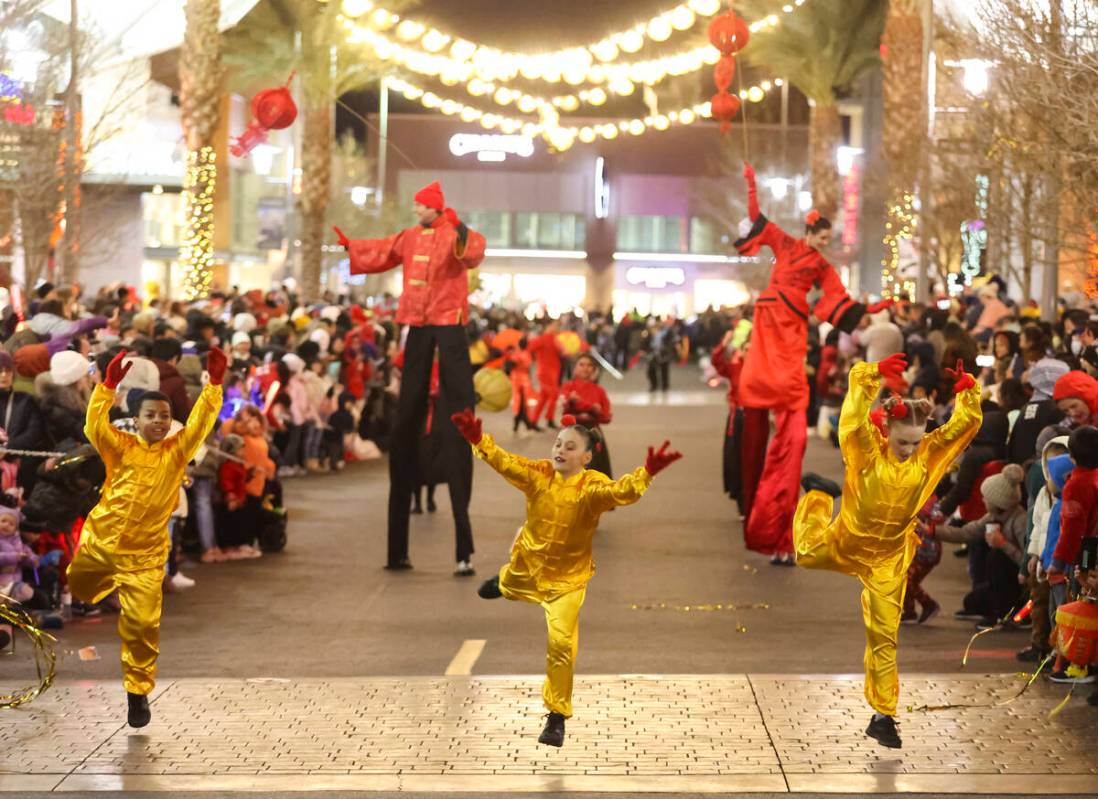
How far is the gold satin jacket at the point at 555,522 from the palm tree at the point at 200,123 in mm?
20104

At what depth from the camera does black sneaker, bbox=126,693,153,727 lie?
24.2 ft

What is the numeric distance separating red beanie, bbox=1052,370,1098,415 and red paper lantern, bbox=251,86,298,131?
6.59m

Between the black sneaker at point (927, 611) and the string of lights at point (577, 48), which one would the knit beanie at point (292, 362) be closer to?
the string of lights at point (577, 48)

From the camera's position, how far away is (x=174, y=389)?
462 inches

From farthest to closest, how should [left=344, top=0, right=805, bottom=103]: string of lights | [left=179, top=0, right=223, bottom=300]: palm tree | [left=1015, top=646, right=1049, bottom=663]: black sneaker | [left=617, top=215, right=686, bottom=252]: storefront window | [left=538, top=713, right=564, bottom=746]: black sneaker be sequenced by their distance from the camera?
[left=617, top=215, right=686, bottom=252]: storefront window
[left=179, top=0, right=223, bottom=300]: palm tree
[left=344, top=0, right=805, bottom=103]: string of lights
[left=1015, top=646, right=1049, bottom=663]: black sneaker
[left=538, top=713, right=564, bottom=746]: black sneaker

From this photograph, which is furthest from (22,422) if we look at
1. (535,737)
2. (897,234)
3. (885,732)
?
(897,234)

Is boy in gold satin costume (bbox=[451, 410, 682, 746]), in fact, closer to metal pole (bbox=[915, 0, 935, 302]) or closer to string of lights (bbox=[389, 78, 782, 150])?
string of lights (bbox=[389, 78, 782, 150])

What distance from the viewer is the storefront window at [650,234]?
219 ft

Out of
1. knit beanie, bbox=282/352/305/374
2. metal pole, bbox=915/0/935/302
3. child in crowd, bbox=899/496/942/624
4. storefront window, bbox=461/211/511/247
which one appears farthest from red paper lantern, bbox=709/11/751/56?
storefront window, bbox=461/211/511/247

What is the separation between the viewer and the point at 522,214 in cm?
6675

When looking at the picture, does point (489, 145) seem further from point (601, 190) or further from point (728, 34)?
point (728, 34)

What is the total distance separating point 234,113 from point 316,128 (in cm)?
1522

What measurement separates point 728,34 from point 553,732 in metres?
8.53

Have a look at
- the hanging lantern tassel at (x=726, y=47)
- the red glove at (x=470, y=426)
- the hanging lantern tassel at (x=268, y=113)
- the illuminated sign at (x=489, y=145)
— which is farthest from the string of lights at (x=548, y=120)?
the illuminated sign at (x=489, y=145)
